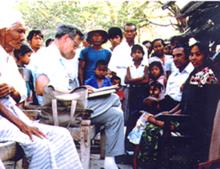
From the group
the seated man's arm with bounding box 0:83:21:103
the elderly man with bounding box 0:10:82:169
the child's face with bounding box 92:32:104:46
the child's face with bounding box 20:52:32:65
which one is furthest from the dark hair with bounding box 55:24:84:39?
the child's face with bounding box 20:52:32:65

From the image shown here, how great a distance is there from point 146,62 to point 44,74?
2.91m

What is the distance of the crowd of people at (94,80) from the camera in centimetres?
385

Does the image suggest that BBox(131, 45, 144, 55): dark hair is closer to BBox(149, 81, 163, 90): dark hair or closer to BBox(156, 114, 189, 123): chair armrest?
BBox(149, 81, 163, 90): dark hair

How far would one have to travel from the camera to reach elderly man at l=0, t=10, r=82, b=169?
374 centimetres

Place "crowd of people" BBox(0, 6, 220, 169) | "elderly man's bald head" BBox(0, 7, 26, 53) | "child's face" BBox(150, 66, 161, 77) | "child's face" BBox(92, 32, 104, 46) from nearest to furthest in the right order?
1. "crowd of people" BBox(0, 6, 220, 169)
2. "elderly man's bald head" BBox(0, 7, 26, 53)
3. "child's face" BBox(92, 32, 104, 46)
4. "child's face" BBox(150, 66, 161, 77)

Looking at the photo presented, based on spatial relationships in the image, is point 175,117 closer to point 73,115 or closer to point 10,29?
point 73,115

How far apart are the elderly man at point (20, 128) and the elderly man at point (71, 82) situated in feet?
2.54

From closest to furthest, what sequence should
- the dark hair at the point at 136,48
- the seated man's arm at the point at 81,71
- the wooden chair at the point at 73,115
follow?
the wooden chair at the point at 73,115
the seated man's arm at the point at 81,71
the dark hair at the point at 136,48

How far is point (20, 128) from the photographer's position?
149 inches

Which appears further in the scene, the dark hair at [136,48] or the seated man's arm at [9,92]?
the dark hair at [136,48]

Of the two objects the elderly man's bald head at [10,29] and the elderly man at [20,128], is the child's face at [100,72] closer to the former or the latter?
the elderly man at [20,128]

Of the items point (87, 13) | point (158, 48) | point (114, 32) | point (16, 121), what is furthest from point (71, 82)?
point (87, 13)

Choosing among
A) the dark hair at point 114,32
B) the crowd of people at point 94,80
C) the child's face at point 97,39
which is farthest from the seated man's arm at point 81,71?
the dark hair at point 114,32

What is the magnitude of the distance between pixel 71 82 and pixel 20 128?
1825mm
